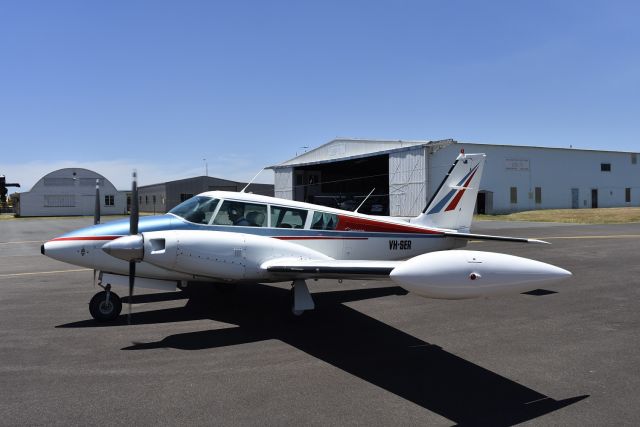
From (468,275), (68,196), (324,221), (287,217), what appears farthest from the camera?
(68,196)

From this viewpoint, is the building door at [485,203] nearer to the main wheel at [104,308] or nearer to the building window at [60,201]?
the main wheel at [104,308]

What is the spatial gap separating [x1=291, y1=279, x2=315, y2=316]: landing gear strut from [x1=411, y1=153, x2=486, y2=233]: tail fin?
472 centimetres

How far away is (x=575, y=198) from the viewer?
5047cm

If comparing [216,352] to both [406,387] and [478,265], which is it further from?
[478,265]

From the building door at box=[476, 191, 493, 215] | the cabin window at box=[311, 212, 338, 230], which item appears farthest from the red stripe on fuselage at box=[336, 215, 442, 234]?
the building door at box=[476, 191, 493, 215]

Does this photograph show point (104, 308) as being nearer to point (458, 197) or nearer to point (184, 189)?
point (458, 197)

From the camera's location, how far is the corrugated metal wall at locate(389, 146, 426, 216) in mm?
38219

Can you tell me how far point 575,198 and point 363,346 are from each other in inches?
2070

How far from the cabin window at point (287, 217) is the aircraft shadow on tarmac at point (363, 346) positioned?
6.13ft

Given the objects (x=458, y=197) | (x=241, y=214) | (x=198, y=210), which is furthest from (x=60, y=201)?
(x=458, y=197)

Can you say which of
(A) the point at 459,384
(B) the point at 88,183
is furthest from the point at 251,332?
(B) the point at 88,183

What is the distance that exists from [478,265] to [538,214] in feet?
142

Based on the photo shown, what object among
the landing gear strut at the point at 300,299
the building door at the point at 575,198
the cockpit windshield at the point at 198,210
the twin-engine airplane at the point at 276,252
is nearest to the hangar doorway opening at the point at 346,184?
the building door at the point at 575,198

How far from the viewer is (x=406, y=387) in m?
5.46
